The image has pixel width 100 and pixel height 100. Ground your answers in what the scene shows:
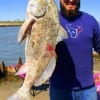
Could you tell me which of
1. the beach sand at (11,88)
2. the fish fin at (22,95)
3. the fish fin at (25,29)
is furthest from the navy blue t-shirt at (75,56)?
the beach sand at (11,88)

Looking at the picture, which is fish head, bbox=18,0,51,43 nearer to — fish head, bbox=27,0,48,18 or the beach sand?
fish head, bbox=27,0,48,18

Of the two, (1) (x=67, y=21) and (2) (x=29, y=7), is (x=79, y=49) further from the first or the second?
(2) (x=29, y=7)

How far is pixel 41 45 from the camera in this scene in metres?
4.65

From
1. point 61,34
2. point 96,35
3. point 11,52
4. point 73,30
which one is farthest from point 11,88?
point 11,52

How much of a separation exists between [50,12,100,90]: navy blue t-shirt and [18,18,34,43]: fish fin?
31.0 inches

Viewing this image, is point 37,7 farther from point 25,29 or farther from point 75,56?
point 75,56

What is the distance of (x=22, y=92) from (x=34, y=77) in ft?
0.70

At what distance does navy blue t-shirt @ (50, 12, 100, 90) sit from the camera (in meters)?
5.11

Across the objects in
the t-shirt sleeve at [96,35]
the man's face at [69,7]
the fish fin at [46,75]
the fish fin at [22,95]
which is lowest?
the fish fin at [22,95]

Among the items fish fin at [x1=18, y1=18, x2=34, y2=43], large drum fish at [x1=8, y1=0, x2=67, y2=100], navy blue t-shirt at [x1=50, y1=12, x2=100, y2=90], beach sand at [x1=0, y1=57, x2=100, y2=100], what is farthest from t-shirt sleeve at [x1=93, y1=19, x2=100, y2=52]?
beach sand at [x1=0, y1=57, x2=100, y2=100]

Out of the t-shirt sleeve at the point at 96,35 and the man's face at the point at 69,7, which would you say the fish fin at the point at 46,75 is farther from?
the t-shirt sleeve at the point at 96,35

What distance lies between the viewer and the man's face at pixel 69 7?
5000 mm

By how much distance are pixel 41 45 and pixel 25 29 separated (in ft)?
1.30

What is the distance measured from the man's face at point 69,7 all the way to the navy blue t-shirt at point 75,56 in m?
0.07
